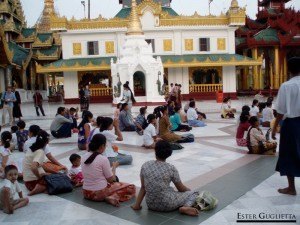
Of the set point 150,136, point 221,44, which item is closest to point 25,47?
point 221,44

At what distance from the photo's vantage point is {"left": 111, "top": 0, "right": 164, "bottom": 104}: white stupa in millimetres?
23828

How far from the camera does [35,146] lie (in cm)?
616

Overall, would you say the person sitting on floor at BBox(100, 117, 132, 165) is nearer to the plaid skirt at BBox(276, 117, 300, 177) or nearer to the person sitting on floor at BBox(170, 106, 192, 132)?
the plaid skirt at BBox(276, 117, 300, 177)

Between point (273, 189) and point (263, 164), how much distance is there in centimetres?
166

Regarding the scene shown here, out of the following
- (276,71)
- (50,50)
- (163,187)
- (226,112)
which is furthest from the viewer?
(50,50)

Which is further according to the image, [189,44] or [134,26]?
[189,44]

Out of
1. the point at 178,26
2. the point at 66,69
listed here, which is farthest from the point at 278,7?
the point at 66,69

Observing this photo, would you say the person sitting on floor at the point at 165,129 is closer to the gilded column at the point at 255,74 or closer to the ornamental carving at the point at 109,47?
the ornamental carving at the point at 109,47

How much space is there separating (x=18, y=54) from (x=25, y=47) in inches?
210

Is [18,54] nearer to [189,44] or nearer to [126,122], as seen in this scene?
[189,44]

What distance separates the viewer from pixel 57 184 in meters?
6.10

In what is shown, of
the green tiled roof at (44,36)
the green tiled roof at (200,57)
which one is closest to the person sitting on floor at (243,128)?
the green tiled roof at (200,57)

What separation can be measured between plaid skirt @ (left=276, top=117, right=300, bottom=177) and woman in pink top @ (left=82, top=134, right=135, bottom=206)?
87.4 inches

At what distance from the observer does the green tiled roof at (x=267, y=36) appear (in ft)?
108
